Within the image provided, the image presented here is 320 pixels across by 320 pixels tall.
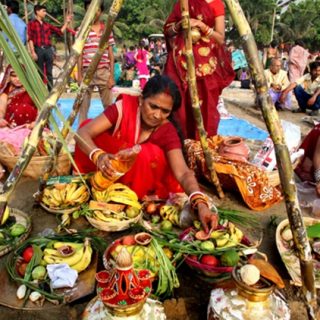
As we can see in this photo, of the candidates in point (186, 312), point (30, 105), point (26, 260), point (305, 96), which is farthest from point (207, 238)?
point (305, 96)

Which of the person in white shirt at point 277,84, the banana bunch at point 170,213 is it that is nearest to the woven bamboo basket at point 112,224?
the banana bunch at point 170,213

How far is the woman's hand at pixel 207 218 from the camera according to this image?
2025 mm

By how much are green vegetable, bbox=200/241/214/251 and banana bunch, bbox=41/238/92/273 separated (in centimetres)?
62

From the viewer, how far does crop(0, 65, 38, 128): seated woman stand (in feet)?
12.1

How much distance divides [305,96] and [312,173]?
4.55m

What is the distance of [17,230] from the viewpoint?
232 cm

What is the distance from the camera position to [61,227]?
2.43m

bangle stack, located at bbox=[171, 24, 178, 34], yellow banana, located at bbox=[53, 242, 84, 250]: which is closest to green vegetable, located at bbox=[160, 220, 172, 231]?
yellow banana, located at bbox=[53, 242, 84, 250]

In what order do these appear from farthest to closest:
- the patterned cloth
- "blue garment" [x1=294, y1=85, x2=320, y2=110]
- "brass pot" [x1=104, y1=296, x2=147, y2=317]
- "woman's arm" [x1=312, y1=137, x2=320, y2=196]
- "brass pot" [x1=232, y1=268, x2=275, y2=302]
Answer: "blue garment" [x1=294, y1=85, x2=320, y2=110] → "woman's arm" [x1=312, y1=137, x2=320, y2=196] → the patterned cloth → "brass pot" [x1=232, y1=268, x2=275, y2=302] → "brass pot" [x1=104, y1=296, x2=147, y2=317]

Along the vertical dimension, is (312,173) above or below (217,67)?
below

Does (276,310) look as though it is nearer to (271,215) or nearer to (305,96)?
(271,215)

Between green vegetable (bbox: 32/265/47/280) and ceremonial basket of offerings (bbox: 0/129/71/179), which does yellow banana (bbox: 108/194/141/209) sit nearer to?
green vegetable (bbox: 32/265/47/280)

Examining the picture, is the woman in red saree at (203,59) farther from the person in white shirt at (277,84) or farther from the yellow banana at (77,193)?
the person in white shirt at (277,84)

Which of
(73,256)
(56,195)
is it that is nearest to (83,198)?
(56,195)
